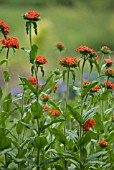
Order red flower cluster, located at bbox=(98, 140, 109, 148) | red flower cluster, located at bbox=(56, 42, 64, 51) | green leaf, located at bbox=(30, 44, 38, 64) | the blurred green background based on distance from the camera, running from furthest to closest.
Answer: the blurred green background
red flower cluster, located at bbox=(56, 42, 64, 51)
red flower cluster, located at bbox=(98, 140, 109, 148)
green leaf, located at bbox=(30, 44, 38, 64)

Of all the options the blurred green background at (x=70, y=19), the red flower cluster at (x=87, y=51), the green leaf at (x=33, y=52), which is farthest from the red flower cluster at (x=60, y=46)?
the blurred green background at (x=70, y=19)

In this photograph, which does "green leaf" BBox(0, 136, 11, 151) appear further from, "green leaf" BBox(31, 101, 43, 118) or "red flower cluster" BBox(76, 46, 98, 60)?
"red flower cluster" BBox(76, 46, 98, 60)

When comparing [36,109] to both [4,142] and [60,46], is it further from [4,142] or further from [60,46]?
[60,46]

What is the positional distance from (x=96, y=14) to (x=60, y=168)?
9.47 metres

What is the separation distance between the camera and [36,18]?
1.60 m

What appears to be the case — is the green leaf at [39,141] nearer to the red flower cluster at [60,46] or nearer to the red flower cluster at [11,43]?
the red flower cluster at [11,43]

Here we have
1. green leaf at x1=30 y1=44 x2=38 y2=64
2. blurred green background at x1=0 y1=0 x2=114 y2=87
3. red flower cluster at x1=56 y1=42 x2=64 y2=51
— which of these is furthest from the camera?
blurred green background at x1=0 y1=0 x2=114 y2=87

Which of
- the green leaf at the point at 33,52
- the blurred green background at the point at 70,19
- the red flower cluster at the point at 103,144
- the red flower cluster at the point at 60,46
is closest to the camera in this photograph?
the green leaf at the point at 33,52

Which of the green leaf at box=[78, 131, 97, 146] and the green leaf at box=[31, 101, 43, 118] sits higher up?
the green leaf at box=[31, 101, 43, 118]

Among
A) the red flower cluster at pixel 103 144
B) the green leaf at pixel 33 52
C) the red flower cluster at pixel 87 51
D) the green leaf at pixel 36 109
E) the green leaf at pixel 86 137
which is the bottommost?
the red flower cluster at pixel 103 144

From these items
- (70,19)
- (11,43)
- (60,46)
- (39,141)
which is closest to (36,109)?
(39,141)

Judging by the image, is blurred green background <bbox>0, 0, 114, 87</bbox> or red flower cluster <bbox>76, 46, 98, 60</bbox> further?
blurred green background <bbox>0, 0, 114, 87</bbox>

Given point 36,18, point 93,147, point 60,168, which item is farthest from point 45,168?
point 36,18

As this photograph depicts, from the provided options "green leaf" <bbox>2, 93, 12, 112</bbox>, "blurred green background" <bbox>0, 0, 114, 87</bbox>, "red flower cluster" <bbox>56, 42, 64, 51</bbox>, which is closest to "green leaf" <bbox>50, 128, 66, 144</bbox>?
"green leaf" <bbox>2, 93, 12, 112</bbox>
